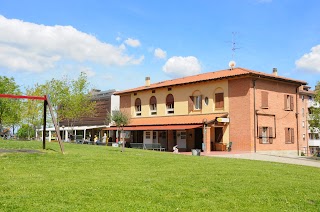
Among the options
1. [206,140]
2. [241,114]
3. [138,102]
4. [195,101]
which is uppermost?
[138,102]

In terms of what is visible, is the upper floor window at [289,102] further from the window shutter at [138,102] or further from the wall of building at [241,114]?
the window shutter at [138,102]

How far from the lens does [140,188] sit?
9.11 m

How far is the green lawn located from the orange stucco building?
53.2 ft

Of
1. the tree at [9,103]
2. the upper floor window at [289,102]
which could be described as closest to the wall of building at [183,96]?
the upper floor window at [289,102]

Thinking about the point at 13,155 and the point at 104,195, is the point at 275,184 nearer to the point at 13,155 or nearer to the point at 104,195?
the point at 104,195

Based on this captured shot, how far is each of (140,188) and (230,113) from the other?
23061mm

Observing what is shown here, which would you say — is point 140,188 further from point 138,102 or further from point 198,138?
point 138,102

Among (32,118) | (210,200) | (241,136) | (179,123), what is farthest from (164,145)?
(210,200)

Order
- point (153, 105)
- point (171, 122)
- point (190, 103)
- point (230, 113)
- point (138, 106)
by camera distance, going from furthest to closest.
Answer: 1. point (138, 106)
2. point (153, 105)
3. point (171, 122)
4. point (190, 103)
5. point (230, 113)

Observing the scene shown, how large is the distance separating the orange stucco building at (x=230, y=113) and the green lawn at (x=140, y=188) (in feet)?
53.2

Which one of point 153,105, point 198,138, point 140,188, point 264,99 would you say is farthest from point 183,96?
point 140,188

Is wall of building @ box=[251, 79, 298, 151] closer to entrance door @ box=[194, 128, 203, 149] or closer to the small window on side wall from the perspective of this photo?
the small window on side wall

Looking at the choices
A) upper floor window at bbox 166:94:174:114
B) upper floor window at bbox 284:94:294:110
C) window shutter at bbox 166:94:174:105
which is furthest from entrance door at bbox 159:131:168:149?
upper floor window at bbox 284:94:294:110

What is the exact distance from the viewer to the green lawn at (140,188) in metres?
7.66
